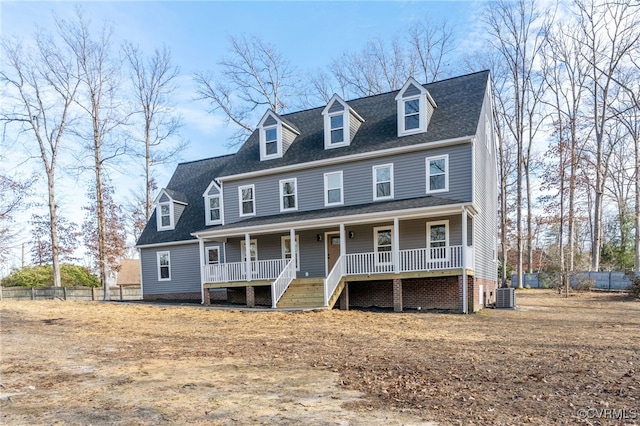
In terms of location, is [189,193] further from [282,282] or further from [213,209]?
[282,282]

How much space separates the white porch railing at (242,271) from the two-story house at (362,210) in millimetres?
47

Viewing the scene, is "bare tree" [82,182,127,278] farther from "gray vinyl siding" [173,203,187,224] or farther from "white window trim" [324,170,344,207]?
"white window trim" [324,170,344,207]

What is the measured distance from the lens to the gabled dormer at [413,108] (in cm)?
1529

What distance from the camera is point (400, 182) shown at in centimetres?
1534

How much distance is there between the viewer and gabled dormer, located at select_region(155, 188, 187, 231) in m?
21.4

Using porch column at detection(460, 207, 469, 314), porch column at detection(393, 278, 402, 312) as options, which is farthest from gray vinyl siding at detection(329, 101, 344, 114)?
porch column at detection(393, 278, 402, 312)

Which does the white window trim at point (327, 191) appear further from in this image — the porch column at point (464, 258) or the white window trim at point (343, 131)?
the porch column at point (464, 258)

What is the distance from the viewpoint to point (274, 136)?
1838 centimetres

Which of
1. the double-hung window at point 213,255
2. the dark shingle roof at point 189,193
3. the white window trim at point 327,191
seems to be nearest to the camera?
the white window trim at point 327,191

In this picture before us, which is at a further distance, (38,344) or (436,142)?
(436,142)

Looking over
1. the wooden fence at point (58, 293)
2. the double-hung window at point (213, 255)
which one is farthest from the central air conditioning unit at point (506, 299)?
the wooden fence at point (58, 293)

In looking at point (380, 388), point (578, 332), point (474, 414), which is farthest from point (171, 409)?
point (578, 332)

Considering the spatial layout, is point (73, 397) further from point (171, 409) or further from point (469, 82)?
point (469, 82)

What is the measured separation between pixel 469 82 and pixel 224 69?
749 inches
